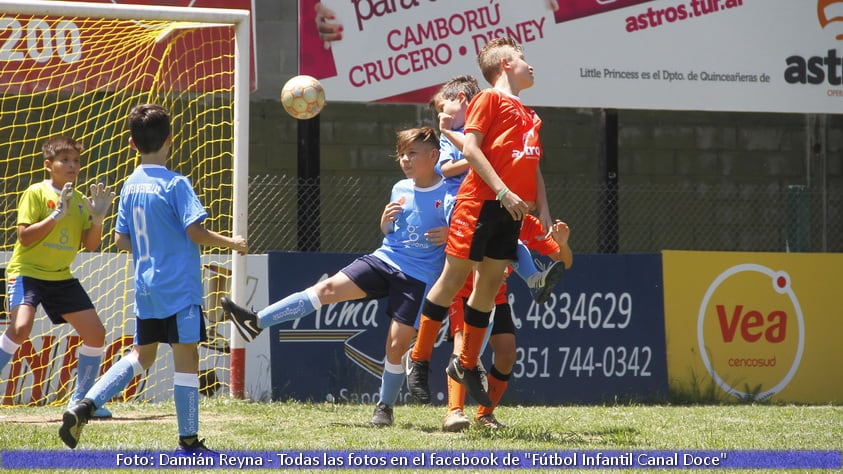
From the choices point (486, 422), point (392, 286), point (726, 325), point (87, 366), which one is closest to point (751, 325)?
point (726, 325)

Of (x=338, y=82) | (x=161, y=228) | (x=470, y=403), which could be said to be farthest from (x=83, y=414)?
(x=338, y=82)

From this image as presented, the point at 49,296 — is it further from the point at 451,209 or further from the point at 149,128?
the point at 451,209

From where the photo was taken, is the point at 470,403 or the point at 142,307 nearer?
the point at 142,307

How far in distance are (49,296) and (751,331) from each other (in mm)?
5750

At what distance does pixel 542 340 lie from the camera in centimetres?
850

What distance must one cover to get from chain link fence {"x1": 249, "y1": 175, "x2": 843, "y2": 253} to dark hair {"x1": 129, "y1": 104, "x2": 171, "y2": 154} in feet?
21.8

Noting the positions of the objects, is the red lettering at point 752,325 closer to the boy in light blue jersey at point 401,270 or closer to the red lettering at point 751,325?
the red lettering at point 751,325

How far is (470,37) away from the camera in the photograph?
1012 centimetres

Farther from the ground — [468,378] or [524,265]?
[524,265]

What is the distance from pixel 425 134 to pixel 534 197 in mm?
990

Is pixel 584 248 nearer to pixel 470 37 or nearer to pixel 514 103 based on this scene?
pixel 470 37

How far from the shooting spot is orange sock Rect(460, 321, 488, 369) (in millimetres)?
5398

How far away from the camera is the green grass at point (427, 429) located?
208 inches

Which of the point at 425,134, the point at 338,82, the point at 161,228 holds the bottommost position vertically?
the point at 161,228
